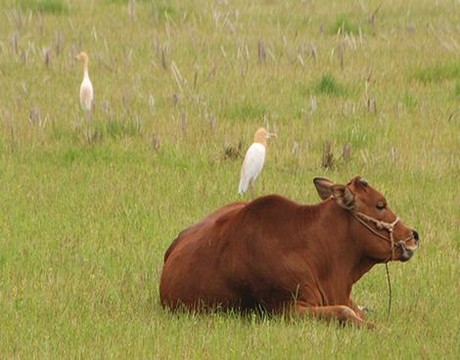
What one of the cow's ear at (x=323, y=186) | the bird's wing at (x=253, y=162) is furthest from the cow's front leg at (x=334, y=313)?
the bird's wing at (x=253, y=162)

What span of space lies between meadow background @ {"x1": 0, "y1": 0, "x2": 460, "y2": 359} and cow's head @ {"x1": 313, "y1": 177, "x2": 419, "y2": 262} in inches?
17.3

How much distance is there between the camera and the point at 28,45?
16.9 meters

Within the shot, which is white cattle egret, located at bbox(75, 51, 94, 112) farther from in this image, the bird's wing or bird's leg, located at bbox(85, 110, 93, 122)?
the bird's wing

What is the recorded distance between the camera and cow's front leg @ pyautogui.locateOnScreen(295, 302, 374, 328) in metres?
7.91

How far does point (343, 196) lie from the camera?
8125 mm

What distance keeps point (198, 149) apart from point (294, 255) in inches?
203

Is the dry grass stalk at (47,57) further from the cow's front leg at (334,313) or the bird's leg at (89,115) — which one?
the cow's front leg at (334,313)

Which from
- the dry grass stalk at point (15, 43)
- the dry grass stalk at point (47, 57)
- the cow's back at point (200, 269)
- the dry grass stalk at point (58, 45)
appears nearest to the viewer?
the cow's back at point (200, 269)

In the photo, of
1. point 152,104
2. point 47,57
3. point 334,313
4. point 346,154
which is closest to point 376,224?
point 334,313

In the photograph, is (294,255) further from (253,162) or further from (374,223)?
(253,162)

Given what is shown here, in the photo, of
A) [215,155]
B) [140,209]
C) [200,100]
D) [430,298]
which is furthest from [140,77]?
[430,298]

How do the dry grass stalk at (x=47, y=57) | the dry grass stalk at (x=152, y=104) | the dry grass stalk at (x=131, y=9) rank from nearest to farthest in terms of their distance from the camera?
the dry grass stalk at (x=152, y=104) → the dry grass stalk at (x=47, y=57) → the dry grass stalk at (x=131, y=9)

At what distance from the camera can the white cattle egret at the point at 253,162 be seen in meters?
11.0

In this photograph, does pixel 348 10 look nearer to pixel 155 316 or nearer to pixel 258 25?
pixel 258 25
